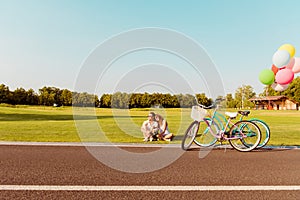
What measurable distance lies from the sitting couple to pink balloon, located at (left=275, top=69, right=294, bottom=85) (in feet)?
14.3

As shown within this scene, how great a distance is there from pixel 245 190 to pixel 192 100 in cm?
389

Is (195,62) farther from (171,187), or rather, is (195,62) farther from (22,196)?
(22,196)

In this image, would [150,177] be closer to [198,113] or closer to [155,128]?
[198,113]

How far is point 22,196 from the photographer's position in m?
3.14

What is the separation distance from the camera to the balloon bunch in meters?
8.76

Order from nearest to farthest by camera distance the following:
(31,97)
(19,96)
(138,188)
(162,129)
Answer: (138,188)
(162,129)
(19,96)
(31,97)

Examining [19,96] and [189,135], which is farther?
[19,96]

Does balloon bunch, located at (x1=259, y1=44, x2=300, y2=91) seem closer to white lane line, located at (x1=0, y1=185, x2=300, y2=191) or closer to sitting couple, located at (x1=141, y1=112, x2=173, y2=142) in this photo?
sitting couple, located at (x1=141, y1=112, x2=173, y2=142)

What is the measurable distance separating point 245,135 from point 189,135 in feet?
4.58

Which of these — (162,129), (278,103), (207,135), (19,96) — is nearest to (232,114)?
(207,135)

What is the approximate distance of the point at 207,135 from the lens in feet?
22.1

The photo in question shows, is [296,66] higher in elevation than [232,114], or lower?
higher

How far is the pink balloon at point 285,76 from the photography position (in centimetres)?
874

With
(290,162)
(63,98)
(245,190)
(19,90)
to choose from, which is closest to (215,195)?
(245,190)
